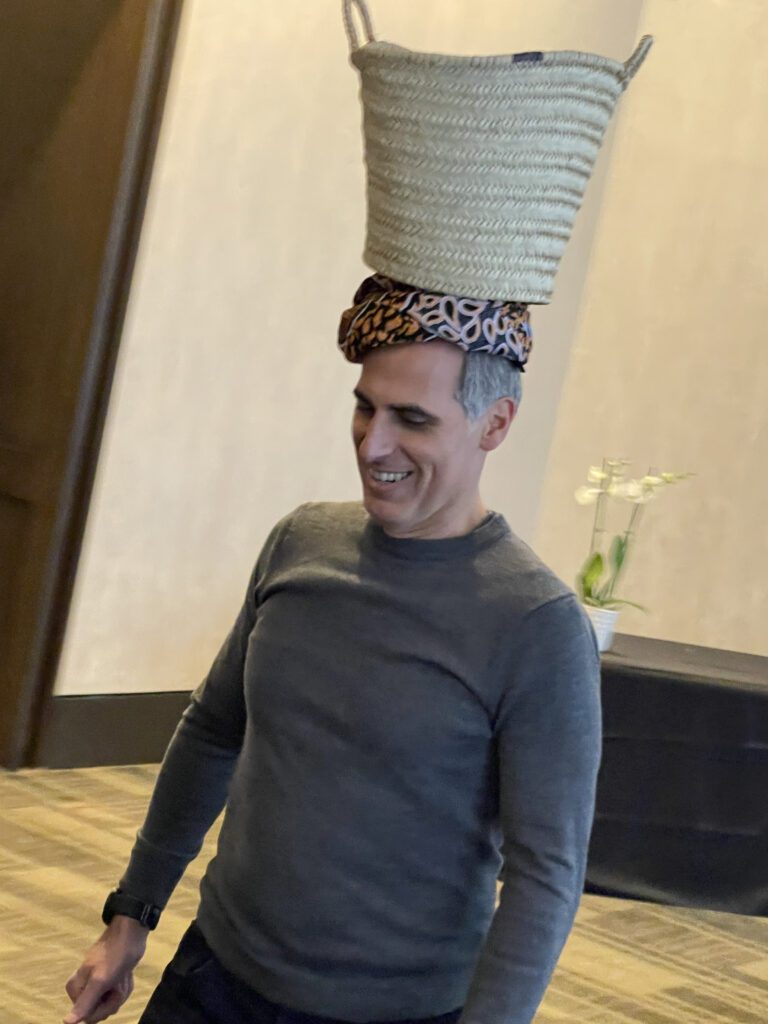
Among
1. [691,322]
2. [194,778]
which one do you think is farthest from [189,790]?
[691,322]

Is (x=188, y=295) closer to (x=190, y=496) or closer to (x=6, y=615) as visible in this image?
(x=190, y=496)

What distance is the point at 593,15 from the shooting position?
233 inches

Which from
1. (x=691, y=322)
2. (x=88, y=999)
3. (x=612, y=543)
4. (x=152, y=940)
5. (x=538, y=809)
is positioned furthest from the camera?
(x=691, y=322)

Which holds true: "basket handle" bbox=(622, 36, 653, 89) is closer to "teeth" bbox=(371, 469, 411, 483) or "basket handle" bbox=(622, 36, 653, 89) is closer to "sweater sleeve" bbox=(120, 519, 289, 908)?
"teeth" bbox=(371, 469, 411, 483)

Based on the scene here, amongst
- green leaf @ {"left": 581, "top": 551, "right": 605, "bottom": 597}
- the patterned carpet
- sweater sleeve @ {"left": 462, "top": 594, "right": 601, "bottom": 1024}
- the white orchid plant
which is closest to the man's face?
sweater sleeve @ {"left": 462, "top": 594, "right": 601, "bottom": 1024}

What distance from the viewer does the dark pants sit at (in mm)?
1412

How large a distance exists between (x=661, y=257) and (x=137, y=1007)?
462cm

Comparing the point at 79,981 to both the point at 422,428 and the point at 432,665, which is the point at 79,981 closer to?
the point at 432,665

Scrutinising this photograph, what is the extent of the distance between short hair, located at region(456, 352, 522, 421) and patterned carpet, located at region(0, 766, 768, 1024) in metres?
1.81

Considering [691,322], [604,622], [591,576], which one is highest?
[691,322]

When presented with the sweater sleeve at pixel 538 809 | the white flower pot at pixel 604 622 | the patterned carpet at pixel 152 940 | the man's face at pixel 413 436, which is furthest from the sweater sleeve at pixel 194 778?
the white flower pot at pixel 604 622

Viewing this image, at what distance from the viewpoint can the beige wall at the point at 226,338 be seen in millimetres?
4336

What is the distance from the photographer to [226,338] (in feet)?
15.0

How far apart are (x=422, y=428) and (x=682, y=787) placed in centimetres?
314
